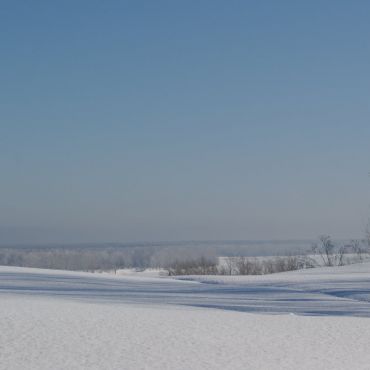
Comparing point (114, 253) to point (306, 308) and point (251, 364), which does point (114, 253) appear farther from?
point (251, 364)

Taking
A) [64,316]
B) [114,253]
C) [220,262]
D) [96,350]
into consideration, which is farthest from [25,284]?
[114,253]

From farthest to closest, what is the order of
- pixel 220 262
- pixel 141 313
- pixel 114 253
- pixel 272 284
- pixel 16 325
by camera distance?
pixel 114 253, pixel 220 262, pixel 272 284, pixel 141 313, pixel 16 325

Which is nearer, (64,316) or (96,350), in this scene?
(96,350)

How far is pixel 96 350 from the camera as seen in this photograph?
790cm

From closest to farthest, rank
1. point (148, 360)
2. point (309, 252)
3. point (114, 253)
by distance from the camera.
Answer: point (148, 360)
point (309, 252)
point (114, 253)

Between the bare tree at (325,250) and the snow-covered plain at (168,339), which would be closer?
the snow-covered plain at (168,339)

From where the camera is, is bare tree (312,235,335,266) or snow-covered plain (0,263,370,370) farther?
bare tree (312,235,335,266)

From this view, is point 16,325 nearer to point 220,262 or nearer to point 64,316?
point 64,316

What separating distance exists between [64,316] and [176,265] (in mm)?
35102

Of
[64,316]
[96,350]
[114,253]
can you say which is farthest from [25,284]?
[114,253]

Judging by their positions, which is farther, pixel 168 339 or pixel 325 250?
pixel 325 250

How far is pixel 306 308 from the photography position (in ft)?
47.4

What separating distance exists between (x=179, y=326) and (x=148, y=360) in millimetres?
1986

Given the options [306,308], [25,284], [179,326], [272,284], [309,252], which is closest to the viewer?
[179,326]
